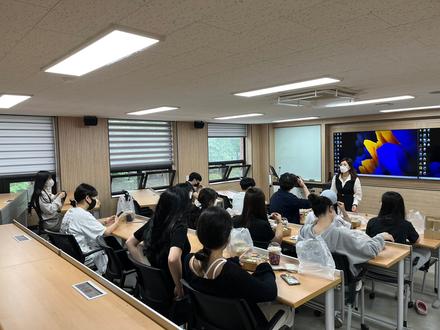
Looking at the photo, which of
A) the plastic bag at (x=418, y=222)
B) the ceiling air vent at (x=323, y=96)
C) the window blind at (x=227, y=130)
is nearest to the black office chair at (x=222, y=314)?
the plastic bag at (x=418, y=222)

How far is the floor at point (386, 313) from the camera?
9.68 feet

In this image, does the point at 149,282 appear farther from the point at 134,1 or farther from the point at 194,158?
the point at 194,158

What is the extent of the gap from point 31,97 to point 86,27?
2.49 meters

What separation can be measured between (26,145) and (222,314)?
201 inches

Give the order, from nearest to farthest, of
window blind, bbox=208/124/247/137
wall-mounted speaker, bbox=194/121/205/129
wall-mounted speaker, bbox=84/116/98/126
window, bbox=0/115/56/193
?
window, bbox=0/115/56/193 → wall-mounted speaker, bbox=84/116/98/126 → wall-mounted speaker, bbox=194/121/205/129 → window blind, bbox=208/124/247/137

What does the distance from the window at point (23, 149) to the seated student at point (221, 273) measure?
4.70 meters

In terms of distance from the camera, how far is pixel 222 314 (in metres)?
1.76

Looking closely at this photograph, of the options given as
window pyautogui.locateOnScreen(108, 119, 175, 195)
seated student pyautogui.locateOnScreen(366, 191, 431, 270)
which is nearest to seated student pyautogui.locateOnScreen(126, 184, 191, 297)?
seated student pyautogui.locateOnScreen(366, 191, 431, 270)

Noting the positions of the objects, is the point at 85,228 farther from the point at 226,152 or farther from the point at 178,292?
the point at 226,152

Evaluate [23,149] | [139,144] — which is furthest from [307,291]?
[139,144]

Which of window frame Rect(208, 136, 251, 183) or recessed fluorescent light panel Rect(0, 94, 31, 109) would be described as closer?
recessed fluorescent light panel Rect(0, 94, 31, 109)

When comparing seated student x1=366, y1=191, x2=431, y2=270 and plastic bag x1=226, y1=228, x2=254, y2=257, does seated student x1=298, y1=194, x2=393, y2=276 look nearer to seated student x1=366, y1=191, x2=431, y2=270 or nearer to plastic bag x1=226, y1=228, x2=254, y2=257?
seated student x1=366, y1=191, x2=431, y2=270

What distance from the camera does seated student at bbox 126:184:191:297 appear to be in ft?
6.95

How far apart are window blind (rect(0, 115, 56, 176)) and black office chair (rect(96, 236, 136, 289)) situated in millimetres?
3223
